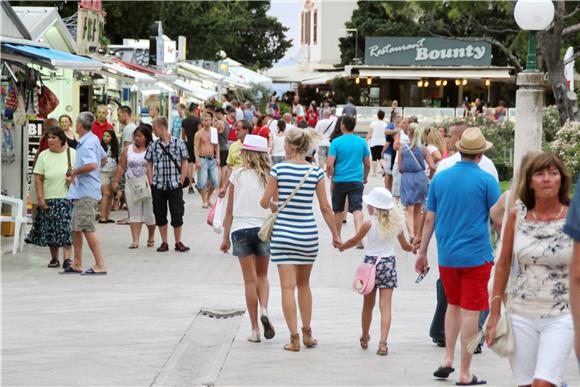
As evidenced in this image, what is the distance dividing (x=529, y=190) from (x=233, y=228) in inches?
153

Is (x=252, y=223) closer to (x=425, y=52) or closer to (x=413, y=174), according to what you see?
(x=413, y=174)

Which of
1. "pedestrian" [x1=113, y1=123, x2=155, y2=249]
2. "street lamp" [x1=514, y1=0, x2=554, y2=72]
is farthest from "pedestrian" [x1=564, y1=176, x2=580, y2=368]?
"pedestrian" [x1=113, y1=123, x2=155, y2=249]

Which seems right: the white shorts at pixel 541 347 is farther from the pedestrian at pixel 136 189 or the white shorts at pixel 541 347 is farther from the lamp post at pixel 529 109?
the pedestrian at pixel 136 189

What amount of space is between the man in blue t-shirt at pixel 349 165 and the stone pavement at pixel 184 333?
1612mm

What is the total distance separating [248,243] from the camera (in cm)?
933

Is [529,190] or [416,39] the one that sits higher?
[416,39]

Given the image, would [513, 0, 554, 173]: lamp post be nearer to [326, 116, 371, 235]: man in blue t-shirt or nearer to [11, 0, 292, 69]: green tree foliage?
[326, 116, 371, 235]: man in blue t-shirt

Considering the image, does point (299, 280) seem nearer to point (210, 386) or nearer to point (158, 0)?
point (210, 386)

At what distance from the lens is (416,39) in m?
52.1

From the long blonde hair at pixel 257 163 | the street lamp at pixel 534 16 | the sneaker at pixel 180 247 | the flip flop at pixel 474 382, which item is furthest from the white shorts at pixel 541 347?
the sneaker at pixel 180 247

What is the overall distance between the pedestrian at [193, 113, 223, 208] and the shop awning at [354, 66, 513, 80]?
2765 centimetres

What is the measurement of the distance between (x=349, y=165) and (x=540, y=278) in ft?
32.1

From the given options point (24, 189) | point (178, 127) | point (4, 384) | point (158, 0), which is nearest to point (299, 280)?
point (4, 384)

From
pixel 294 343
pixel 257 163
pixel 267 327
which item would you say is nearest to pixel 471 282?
pixel 294 343
